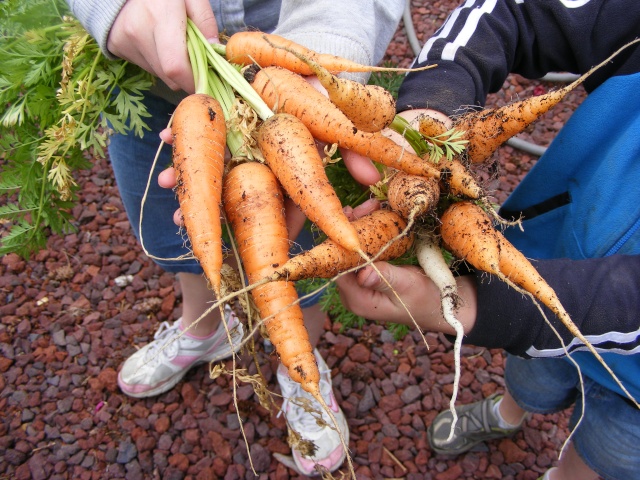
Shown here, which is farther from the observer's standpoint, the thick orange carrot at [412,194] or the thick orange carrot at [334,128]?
the thick orange carrot at [334,128]

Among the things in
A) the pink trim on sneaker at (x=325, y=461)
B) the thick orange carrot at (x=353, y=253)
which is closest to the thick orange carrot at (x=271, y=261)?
the thick orange carrot at (x=353, y=253)

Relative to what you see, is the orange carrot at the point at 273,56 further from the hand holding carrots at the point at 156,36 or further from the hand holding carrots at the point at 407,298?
the hand holding carrots at the point at 407,298

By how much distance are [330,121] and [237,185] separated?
355mm

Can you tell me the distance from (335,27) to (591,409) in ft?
5.35

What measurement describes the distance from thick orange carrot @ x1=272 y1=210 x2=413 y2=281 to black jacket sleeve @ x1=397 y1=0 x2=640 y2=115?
0.40m

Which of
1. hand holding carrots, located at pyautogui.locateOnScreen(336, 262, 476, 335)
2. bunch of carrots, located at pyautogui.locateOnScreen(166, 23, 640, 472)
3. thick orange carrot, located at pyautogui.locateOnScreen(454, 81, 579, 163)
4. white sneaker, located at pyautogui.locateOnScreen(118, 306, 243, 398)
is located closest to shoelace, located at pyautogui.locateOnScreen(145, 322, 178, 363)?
white sneaker, located at pyautogui.locateOnScreen(118, 306, 243, 398)

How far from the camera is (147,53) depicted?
141 centimetres

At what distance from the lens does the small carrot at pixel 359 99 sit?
4.19ft

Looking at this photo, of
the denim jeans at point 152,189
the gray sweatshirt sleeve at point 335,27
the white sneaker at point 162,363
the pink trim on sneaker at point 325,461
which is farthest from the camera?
the white sneaker at point 162,363

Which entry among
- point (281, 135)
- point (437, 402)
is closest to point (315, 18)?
point (281, 135)

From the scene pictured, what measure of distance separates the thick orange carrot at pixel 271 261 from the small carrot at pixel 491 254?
48 cm

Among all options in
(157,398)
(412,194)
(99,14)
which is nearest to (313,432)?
(157,398)

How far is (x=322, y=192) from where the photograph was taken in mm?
1349

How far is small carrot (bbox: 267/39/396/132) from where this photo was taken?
50.3 inches
